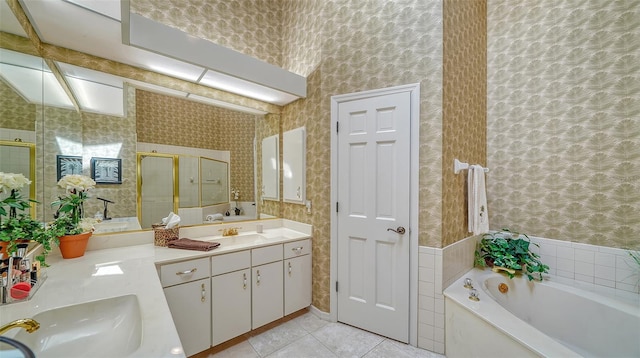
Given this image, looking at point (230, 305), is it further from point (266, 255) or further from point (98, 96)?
point (98, 96)

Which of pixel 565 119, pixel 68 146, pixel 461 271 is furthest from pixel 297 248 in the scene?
pixel 565 119

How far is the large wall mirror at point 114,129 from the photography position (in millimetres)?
1321

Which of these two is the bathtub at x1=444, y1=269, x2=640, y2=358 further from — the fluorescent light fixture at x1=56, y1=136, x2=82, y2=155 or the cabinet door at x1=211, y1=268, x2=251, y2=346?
the fluorescent light fixture at x1=56, y1=136, x2=82, y2=155

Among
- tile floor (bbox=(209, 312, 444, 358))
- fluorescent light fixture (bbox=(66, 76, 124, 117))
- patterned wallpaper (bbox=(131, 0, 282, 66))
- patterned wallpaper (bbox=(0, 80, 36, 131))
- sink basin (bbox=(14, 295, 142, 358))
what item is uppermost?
patterned wallpaper (bbox=(131, 0, 282, 66))

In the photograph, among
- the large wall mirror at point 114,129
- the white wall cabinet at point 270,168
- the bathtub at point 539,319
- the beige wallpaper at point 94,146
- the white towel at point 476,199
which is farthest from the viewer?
the white wall cabinet at point 270,168

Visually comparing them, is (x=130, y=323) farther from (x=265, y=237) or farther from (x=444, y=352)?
(x=444, y=352)

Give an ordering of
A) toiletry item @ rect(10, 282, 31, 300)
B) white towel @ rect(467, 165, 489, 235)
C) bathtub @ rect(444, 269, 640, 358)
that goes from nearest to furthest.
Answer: toiletry item @ rect(10, 282, 31, 300), bathtub @ rect(444, 269, 640, 358), white towel @ rect(467, 165, 489, 235)

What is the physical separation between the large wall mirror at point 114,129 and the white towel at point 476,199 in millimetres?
2043

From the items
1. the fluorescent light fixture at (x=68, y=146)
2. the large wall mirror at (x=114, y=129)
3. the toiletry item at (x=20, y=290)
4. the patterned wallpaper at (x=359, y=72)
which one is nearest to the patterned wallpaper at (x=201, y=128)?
the large wall mirror at (x=114, y=129)

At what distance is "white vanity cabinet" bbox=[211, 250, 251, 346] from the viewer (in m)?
1.88

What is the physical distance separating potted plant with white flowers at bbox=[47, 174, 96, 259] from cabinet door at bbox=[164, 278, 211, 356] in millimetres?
686

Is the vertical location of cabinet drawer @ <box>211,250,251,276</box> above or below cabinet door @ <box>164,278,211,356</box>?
above

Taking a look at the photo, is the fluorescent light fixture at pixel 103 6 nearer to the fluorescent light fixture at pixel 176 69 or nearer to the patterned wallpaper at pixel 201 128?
the fluorescent light fixture at pixel 176 69

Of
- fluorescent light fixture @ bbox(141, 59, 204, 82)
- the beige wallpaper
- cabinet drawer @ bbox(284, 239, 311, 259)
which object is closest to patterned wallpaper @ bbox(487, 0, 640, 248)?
cabinet drawer @ bbox(284, 239, 311, 259)
